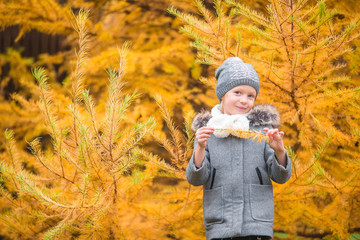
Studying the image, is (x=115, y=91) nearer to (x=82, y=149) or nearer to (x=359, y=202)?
(x=82, y=149)

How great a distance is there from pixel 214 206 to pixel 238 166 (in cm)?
23

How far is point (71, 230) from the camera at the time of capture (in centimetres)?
193

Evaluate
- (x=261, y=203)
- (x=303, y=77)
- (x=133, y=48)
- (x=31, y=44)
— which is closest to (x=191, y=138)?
(x=261, y=203)

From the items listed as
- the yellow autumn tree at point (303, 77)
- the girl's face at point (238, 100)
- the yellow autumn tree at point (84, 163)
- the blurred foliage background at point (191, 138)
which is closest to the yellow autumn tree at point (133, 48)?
the blurred foliage background at point (191, 138)

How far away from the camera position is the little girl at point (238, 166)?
63.1 inches

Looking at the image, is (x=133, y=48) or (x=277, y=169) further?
(x=133, y=48)

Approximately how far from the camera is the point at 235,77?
1.75 meters

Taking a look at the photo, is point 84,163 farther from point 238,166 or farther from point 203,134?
point 238,166

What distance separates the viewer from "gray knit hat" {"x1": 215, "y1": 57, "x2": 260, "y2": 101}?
175cm

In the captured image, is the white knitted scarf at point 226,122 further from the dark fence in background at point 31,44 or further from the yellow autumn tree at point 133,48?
the dark fence in background at point 31,44

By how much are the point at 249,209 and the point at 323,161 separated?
1.87 meters

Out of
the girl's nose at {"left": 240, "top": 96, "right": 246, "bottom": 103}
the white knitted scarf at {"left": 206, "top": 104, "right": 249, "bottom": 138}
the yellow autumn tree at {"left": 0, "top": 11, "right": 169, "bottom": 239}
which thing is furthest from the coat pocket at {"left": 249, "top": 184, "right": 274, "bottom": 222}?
the yellow autumn tree at {"left": 0, "top": 11, "right": 169, "bottom": 239}

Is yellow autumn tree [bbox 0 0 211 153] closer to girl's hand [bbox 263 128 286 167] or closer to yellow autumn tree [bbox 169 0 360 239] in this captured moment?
yellow autumn tree [bbox 169 0 360 239]

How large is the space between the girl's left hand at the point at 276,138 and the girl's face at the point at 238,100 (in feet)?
0.89
